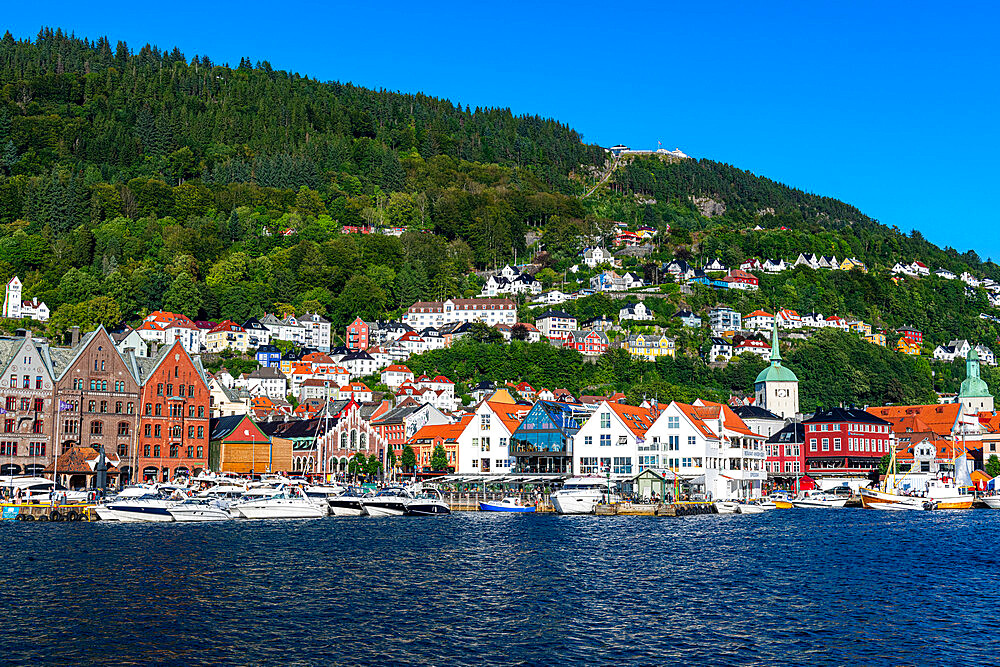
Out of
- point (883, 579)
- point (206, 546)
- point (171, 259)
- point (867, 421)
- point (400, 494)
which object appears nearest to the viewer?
point (883, 579)

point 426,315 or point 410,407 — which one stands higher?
point 426,315

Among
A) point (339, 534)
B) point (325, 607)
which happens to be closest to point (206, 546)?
point (339, 534)

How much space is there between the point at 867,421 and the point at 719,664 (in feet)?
307

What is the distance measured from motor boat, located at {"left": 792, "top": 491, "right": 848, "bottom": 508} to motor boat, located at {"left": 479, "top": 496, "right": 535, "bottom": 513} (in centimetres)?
2518

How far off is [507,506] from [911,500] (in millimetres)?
34116

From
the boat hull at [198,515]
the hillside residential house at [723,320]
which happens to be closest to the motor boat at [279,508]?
the boat hull at [198,515]

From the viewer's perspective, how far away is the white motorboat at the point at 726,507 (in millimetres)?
82750

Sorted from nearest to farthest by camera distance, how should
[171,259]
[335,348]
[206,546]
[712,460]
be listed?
1. [206,546]
2. [712,460]
3. [335,348]
4. [171,259]

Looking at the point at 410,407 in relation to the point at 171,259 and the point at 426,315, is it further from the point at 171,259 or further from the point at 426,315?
the point at 171,259

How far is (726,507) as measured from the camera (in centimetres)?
8306

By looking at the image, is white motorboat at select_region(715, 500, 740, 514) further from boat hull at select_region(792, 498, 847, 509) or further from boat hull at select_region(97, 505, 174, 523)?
boat hull at select_region(97, 505, 174, 523)

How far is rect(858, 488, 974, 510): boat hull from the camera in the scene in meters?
88.4

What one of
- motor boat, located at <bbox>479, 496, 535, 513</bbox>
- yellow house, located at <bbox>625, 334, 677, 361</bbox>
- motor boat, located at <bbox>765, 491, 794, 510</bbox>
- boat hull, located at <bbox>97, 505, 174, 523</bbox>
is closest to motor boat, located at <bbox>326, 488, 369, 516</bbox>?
motor boat, located at <bbox>479, 496, 535, 513</bbox>

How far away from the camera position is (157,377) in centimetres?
9906
